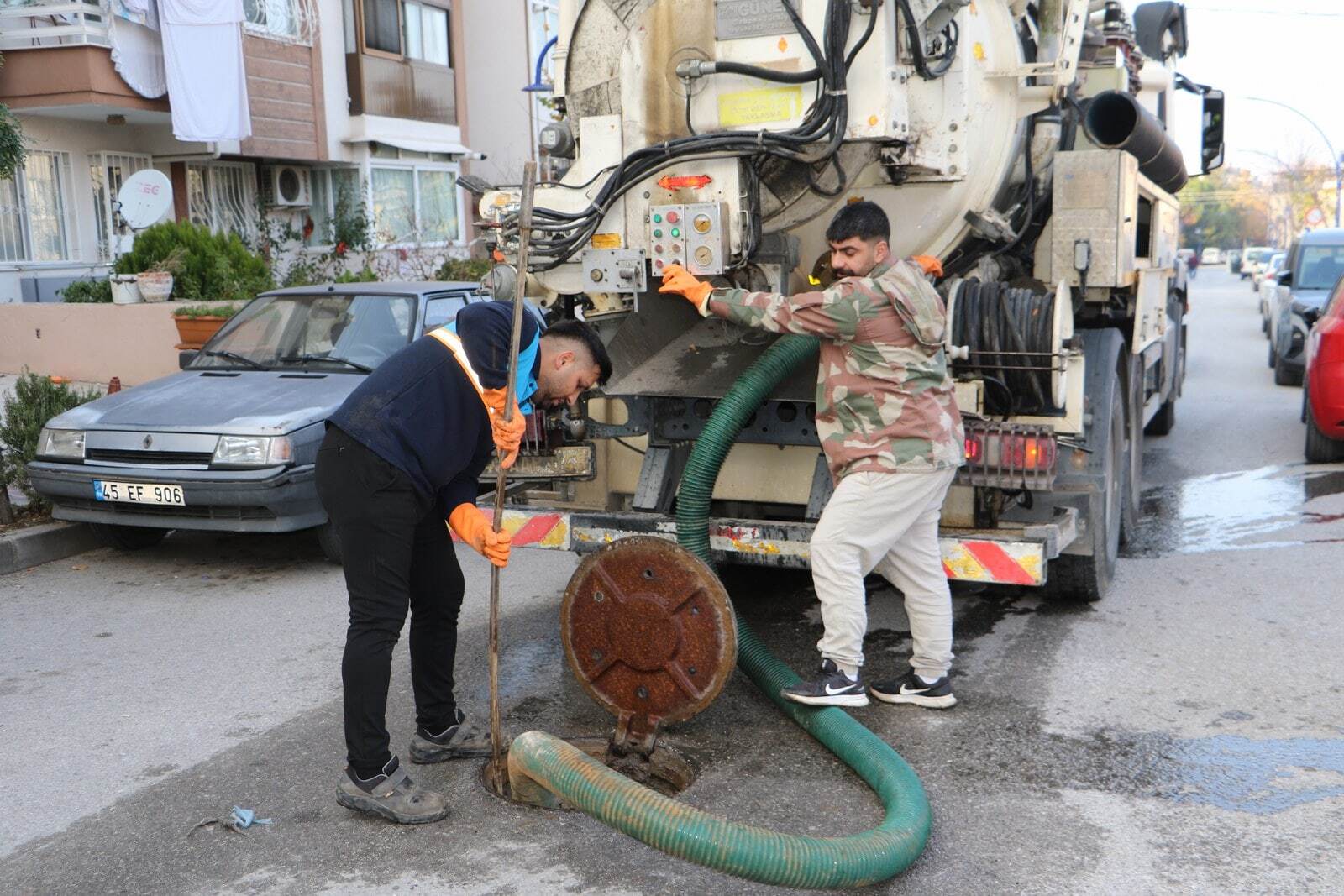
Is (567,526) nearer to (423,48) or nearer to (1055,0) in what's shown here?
(1055,0)

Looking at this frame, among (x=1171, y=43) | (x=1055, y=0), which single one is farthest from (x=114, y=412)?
(x=1171, y=43)

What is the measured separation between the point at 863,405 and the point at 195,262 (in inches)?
475

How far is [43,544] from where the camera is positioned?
7.58 m

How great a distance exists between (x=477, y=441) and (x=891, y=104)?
79.0 inches

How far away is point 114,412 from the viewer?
7.24 metres

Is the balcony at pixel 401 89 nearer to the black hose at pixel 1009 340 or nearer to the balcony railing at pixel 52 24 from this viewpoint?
the balcony railing at pixel 52 24

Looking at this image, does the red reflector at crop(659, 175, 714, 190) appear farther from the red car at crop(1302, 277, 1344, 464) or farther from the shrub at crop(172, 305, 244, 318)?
the shrub at crop(172, 305, 244, 318)

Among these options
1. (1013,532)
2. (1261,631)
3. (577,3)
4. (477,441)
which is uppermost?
(577,3)

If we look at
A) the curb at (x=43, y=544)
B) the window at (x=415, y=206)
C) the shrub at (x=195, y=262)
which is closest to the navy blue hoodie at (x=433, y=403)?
the curb at (x=43, y=544)

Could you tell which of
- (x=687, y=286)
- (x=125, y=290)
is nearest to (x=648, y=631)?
(x=687, y=286)

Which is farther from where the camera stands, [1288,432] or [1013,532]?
[1288,432]

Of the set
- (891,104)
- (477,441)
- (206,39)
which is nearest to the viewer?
(477,441)

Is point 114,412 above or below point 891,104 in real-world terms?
below

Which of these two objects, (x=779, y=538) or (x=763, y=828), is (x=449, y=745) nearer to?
(x=763, y=828)
